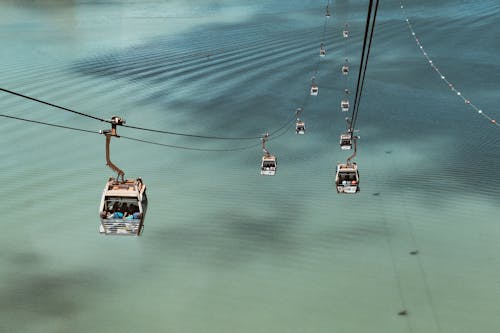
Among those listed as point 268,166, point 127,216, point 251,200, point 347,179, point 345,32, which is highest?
point 345,32

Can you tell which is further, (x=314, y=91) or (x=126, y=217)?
(x=314, y=91)

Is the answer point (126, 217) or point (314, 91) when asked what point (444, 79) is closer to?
point (314, 91)

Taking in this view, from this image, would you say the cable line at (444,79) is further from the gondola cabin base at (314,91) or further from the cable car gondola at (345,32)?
the gondola cabin base at (314,91)

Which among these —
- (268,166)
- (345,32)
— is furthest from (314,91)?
(345,32)

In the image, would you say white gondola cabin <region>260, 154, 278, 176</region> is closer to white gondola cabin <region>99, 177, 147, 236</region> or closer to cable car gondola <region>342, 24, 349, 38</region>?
white gondola cabin <region>99, 177, 147, 236</region>

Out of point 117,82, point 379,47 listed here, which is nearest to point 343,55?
point 379,47

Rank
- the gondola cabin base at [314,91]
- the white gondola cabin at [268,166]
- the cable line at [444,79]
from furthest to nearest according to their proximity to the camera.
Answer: the gondola cabin base at [314,91], the cable line at [444,79], the white gondola cabin at [268,166]

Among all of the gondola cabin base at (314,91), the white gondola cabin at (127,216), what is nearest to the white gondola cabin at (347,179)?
the white gondola cabin at (127,216)

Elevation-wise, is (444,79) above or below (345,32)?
below
